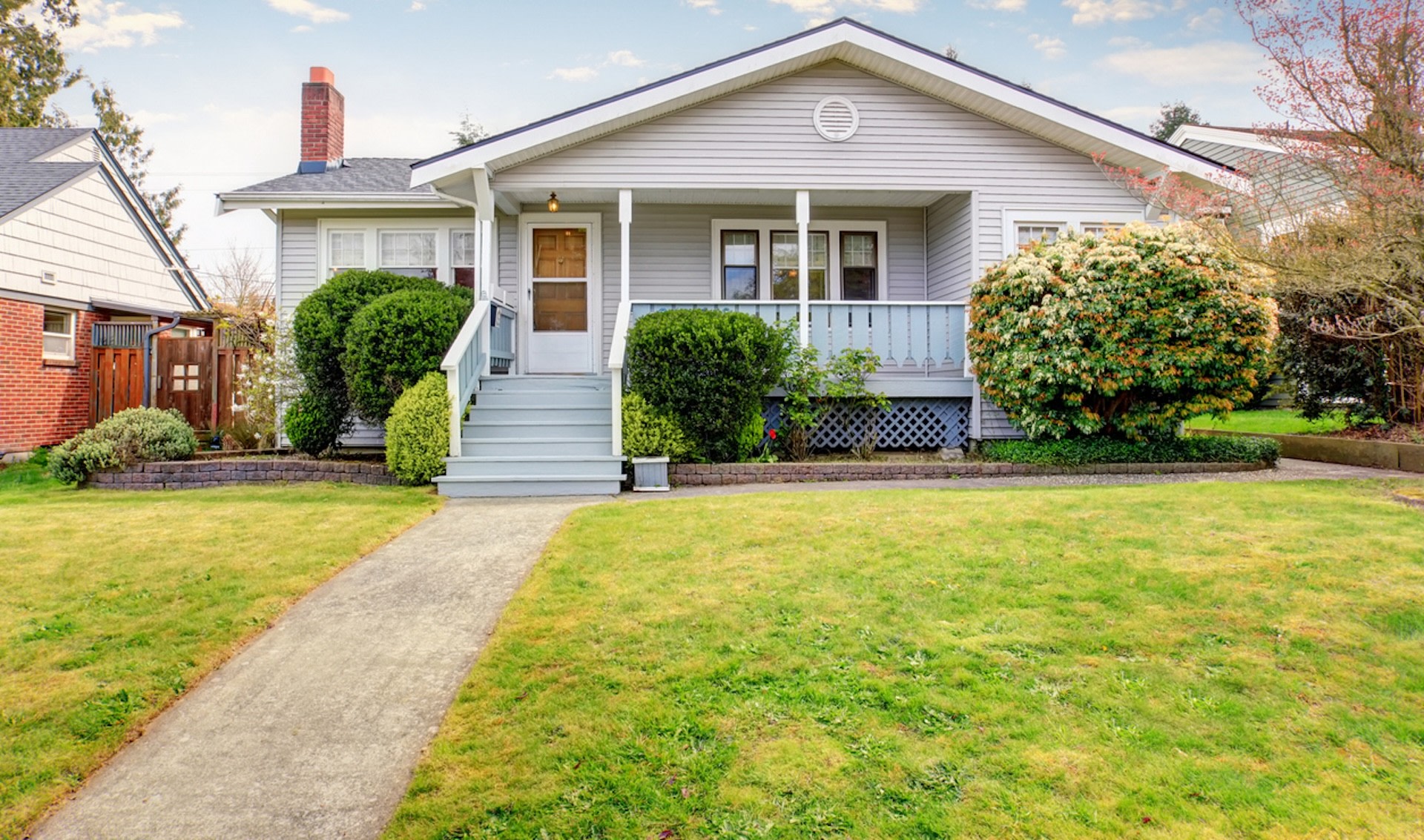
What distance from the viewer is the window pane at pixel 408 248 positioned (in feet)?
39.2

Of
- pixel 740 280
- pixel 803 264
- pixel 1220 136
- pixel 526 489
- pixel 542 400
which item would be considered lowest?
pixel 526 489

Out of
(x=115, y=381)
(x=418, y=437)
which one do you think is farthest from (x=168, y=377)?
(x=418, y=437)

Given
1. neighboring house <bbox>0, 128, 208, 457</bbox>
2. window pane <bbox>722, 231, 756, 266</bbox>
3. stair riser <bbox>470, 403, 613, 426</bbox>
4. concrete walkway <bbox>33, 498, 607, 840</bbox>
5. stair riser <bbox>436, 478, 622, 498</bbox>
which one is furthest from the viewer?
neighboring house <bbox>0, 128, 208, 457</bbox>

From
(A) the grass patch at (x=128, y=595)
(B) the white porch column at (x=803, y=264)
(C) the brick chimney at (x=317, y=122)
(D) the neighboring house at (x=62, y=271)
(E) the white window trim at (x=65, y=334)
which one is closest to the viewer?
(A) the grass patch at (x=128, y=595)

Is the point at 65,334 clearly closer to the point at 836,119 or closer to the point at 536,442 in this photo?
the point at 536,442

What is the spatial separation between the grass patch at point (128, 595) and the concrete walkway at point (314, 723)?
0.15 metres

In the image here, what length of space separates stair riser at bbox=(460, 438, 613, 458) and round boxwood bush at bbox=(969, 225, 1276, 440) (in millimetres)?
4820

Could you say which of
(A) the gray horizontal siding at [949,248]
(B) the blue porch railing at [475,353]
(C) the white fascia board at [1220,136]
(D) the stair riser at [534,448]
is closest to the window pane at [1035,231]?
(A) the gray horizontal siding at [949,248]

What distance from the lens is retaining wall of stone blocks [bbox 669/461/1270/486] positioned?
8.75 m

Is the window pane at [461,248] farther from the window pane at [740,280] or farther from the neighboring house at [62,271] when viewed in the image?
the neighboring house at [62,271]

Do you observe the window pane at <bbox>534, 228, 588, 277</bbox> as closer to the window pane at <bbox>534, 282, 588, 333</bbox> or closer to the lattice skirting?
the window pane at <bbox>534, 282, 588, 333</bbox>

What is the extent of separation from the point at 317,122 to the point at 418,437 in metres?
7.51

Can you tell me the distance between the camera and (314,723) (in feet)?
10.8

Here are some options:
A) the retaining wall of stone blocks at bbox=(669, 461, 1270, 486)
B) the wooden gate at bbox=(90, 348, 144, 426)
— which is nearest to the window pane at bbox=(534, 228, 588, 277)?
the retaining wall of stone blocks at bbox=(669, 461, 1270, 486)
